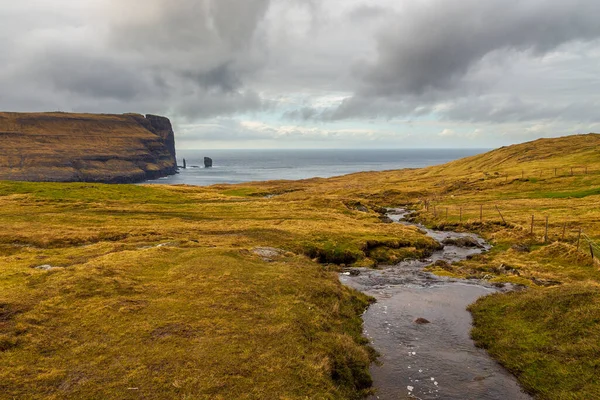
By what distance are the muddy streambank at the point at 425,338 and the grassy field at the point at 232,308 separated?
1266 mm

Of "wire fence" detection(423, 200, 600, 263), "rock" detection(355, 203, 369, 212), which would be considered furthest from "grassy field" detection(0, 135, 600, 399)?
"rock" detection(355, 203, 369, 212)

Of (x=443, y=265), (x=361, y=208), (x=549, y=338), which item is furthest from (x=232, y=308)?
(x=361, y=208)

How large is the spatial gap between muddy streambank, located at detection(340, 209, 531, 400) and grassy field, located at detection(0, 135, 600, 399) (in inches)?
49.9

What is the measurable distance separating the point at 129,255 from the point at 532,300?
3761 cm

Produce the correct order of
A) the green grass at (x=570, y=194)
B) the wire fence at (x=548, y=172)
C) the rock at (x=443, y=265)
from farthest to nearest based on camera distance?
the wire fence at (x=548, y=172) → the green grass at (x=570, y=194) → the rock at (x=443, y=265)

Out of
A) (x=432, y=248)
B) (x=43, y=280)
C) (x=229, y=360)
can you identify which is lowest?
(x=432, y=248)

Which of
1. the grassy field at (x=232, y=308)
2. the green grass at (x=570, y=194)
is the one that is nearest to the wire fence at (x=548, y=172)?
the green grass at (x=570, y=194)

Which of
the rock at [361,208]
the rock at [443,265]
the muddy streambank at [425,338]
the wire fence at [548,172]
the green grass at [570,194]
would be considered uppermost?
the wire fence at [548,172]

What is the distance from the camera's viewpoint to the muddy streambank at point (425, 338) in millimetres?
20969

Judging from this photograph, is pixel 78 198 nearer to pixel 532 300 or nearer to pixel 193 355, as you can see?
pixel 193 355

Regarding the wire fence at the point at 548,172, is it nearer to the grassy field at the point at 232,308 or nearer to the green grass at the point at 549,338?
the grassy field at the point at 232,308

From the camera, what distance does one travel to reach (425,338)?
89.2ft

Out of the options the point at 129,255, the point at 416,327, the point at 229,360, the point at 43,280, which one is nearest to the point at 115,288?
the point at 43,280

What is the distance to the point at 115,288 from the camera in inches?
1061
